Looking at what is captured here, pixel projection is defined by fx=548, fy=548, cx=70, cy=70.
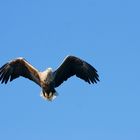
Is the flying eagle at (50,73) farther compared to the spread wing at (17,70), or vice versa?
the spread wing at (17,70)

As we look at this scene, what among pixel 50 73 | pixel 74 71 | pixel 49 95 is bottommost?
pixel 49 95

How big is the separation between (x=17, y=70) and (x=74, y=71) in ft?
6.14

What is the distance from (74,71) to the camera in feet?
58.1

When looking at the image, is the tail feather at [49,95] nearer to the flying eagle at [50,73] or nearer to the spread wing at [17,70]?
the flying eagle at [50,73]

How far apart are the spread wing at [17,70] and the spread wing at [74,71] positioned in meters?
0.74

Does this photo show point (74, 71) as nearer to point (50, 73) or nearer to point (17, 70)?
point (50, 73)

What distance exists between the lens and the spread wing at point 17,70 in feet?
57.5

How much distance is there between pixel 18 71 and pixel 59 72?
1.47 metres

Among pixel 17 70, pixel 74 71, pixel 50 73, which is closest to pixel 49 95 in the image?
pixel 50 73

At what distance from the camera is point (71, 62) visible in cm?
1739

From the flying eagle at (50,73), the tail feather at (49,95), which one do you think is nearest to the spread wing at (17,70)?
the flying eagle at (50,73)

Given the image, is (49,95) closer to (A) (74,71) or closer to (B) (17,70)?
(A) (74,71)

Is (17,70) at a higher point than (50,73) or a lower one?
higher

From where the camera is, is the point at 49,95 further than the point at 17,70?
No
